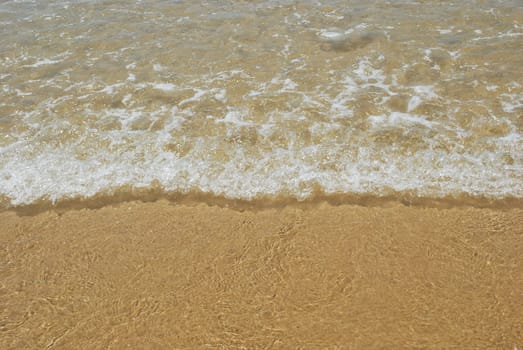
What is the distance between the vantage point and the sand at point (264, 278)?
10.4 feet

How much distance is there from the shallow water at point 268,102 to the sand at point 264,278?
494 millimetres

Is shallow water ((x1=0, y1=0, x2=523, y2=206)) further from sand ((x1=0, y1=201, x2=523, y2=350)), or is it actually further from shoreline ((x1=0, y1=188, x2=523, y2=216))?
sand ((x1=0, y1=201, x2=523, y2=350))

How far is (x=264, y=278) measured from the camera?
11.8 ft

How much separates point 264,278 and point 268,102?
3.23 metres

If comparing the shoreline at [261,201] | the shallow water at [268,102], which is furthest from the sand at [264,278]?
the shallow water at [268,102]

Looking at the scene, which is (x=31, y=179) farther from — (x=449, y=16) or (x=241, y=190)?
(x=449, y=16)

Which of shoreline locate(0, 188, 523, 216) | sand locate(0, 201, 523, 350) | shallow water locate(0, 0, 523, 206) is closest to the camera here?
sand locate(0, 201, 523, 350)

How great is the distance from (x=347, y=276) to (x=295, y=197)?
3.90 ft

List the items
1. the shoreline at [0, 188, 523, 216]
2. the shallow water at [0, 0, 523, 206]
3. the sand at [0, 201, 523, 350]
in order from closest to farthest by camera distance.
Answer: the sand at [0, 201, 523, 350] < the shoreline at [0, 188, 523, 216] < the shallow water at [0, 0, 523, 206]

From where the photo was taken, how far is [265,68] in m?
7.12

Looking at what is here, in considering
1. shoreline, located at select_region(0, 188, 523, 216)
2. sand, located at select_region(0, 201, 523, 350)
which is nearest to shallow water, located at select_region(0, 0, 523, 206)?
shoreline, located at select_region(0, 188, 523, 216)

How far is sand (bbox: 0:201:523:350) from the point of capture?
3172 mm

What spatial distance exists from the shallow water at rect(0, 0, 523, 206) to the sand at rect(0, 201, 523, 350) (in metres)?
0.49

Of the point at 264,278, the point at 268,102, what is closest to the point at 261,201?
the point at 264,278
